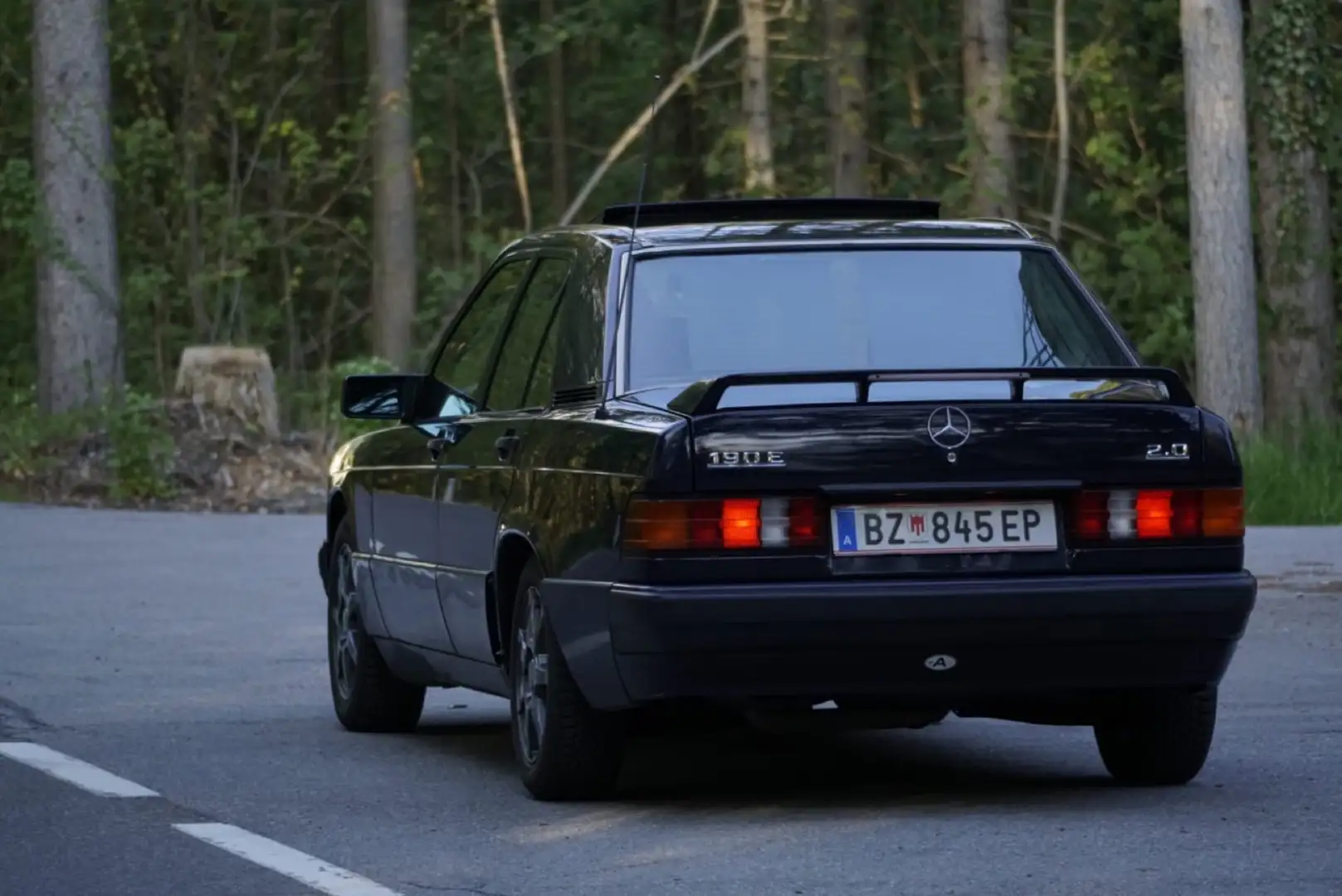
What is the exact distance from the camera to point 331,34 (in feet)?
155

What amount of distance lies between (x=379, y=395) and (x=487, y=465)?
1.21m

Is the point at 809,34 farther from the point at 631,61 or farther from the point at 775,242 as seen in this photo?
the point at 775,242

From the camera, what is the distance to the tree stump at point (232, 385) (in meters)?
23.8

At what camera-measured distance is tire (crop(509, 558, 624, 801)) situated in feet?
25.7

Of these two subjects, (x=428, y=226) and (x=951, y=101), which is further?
(x=428, y=226)

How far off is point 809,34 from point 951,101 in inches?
235

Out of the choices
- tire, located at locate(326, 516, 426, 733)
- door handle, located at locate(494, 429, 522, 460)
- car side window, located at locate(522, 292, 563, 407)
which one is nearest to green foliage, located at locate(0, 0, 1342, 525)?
tire, located at locate(326, 516, 426, 733)

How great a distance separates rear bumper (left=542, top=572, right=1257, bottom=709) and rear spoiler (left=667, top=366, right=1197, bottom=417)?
466 mm

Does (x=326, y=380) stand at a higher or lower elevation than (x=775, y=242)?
lower

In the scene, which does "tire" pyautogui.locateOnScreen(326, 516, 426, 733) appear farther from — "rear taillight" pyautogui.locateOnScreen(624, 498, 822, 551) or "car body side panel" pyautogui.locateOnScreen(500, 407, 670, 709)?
"rear taillight" pyautogui.locateOnScreen(624, 498, 822, 551)

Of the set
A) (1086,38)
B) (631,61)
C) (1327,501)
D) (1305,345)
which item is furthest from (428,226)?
(1327,501)

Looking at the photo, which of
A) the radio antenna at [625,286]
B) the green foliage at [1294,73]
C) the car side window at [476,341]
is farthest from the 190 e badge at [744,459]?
the green foliage at [1294,73]

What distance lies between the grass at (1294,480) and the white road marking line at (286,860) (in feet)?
42.9

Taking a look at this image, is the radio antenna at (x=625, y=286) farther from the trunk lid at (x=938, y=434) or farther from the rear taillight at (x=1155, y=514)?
the rear taillight at (x=1155, y=514)
